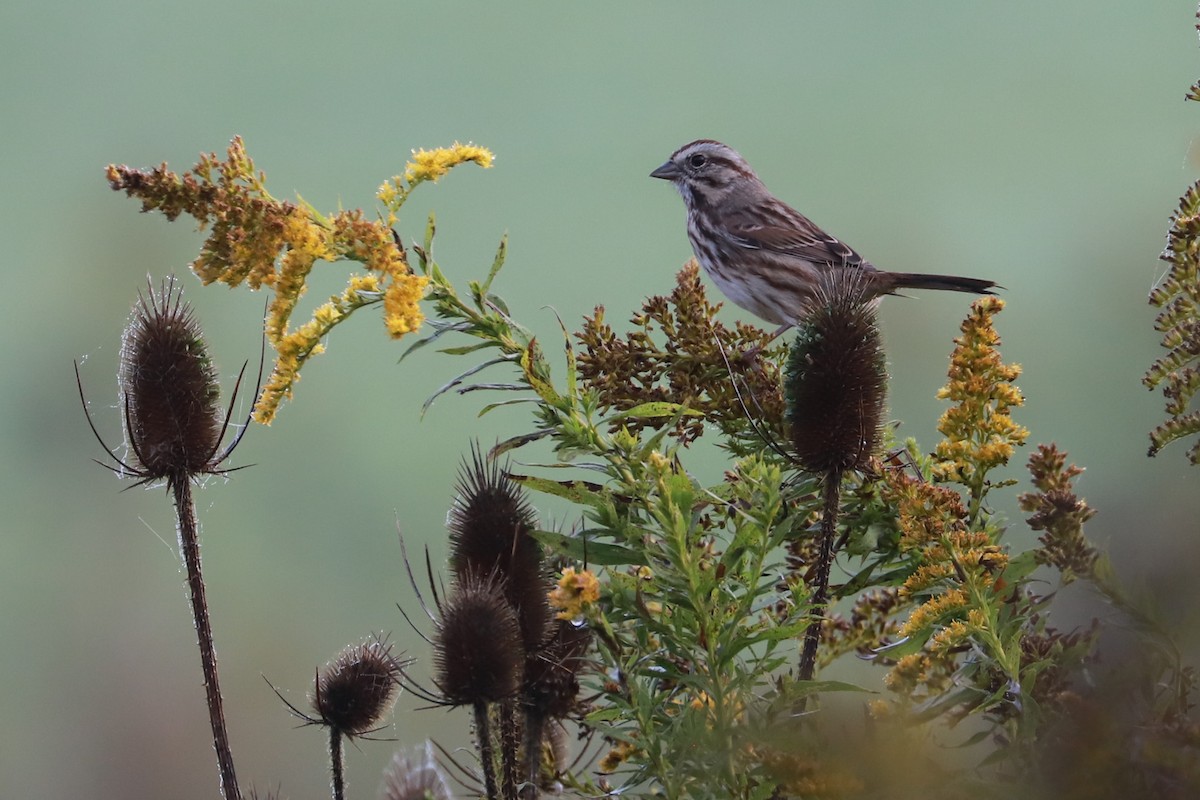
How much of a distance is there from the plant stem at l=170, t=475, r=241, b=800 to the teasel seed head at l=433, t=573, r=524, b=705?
315mm

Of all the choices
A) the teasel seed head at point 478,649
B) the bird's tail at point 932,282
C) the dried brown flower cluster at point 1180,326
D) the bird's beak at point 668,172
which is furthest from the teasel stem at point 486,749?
the bird's beak at point 668,172

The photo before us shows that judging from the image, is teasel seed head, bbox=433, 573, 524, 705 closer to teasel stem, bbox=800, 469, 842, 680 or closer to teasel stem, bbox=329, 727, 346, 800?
teasel stem, bbox=329, 727, 346, 800

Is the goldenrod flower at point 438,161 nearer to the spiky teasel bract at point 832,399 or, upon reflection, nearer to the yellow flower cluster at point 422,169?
the yellow flower cluster at point 422,169

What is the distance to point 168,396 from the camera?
2.06m

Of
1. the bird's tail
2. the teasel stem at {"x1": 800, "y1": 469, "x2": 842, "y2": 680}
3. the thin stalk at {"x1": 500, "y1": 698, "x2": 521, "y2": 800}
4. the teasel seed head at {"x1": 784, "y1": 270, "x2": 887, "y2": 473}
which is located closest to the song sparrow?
the bird's tail

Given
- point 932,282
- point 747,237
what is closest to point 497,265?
point 932,282

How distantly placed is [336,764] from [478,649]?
0.34 meters

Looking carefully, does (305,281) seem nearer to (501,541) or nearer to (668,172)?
(501,541)

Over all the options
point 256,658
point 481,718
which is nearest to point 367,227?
point 481,718

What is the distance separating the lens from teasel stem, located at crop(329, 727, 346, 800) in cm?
181

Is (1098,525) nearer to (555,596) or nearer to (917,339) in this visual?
(555,596)

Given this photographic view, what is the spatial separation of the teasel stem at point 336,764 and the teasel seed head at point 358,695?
12 millimetres

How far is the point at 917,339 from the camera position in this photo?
1669cm

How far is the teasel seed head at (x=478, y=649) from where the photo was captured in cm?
167
